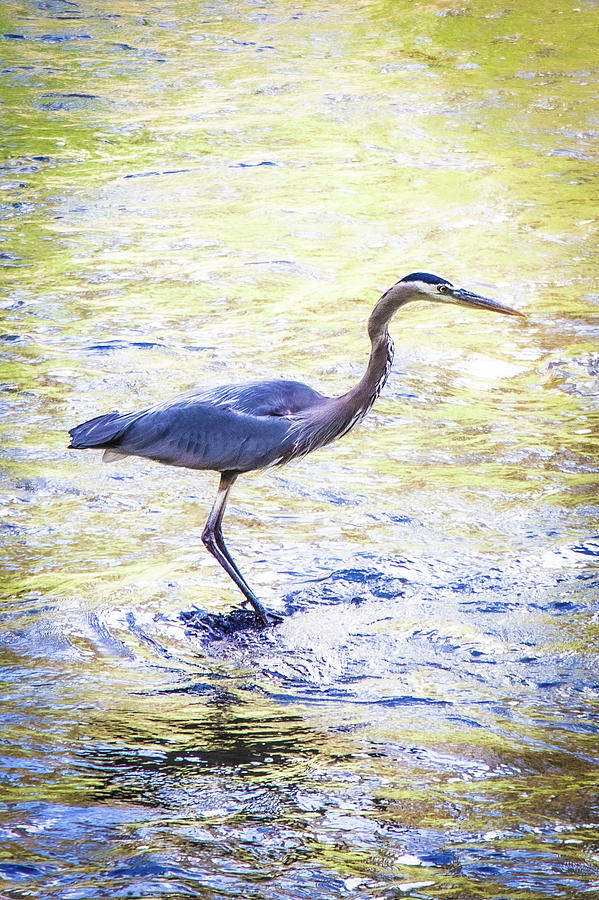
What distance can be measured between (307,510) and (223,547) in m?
1.09

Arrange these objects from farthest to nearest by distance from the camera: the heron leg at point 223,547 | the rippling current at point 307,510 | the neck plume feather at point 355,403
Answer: the neck plume feather at point 355,403 → the heron leg at point 223,547 → the rippling current at point 307,510

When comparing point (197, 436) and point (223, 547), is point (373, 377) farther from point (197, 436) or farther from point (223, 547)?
point (223, 547)

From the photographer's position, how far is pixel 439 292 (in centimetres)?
527

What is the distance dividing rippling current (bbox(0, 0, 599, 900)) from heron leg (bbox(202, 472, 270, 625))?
0.41ft

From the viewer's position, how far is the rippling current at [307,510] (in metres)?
3.74

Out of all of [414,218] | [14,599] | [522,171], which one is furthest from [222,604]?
[522,171]

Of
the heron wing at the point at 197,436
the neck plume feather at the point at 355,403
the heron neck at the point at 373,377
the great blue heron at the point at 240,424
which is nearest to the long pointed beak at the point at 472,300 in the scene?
the great blue heron at the point at 240,424

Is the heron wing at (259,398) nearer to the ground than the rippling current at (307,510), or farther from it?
farther from it

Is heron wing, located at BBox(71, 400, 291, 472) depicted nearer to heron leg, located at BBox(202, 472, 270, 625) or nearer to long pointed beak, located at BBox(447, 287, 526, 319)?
heron leg, located at BBox(202, 472, 270, 625)

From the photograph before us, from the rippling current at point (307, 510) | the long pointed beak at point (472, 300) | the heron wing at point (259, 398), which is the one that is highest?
the long pointed beak at point (472, 300)

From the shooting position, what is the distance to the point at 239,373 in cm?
796

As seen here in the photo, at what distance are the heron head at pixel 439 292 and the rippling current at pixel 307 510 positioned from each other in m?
1.29

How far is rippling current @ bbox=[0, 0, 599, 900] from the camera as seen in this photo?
3.74 meters

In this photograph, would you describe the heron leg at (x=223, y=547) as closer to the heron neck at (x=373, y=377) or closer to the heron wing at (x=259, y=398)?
the heron wing at (x=259, y=398)
